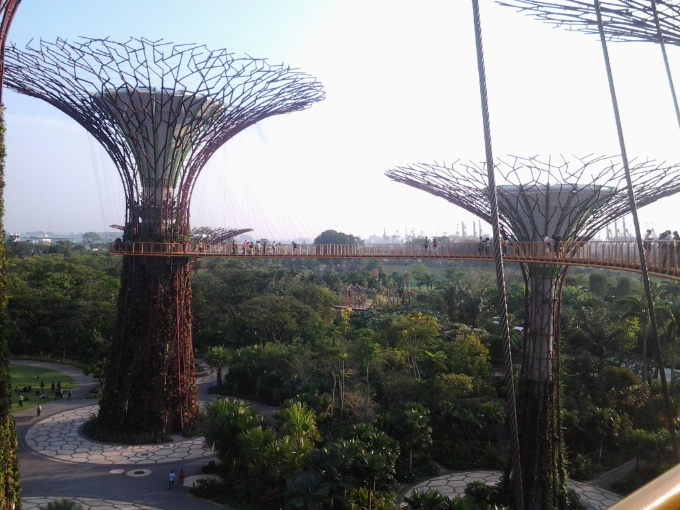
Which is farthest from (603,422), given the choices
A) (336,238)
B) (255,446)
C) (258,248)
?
(336,238)

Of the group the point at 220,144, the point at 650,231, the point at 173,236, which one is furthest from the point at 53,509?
the point at 650,231

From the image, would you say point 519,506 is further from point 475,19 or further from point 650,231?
point 650,231

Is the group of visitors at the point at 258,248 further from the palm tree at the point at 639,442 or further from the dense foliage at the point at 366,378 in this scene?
the palm tree at the point at 639,442

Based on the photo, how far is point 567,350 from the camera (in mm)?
25812

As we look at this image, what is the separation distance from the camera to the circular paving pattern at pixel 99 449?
16625mm

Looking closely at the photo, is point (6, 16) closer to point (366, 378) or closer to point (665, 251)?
point (665, 251)

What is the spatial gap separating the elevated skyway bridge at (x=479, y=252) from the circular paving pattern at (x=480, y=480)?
643 centimetres

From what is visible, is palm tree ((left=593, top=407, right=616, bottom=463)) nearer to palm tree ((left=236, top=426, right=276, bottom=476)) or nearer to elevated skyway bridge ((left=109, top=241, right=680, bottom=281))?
elevated skyway bridge ((left=109, top=241, right=680, bottom=281))

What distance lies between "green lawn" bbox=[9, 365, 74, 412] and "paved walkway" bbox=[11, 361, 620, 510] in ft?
10.8

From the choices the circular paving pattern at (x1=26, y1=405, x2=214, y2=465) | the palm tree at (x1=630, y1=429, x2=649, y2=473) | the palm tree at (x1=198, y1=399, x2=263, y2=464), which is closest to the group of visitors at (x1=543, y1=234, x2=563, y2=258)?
the palm tree at (x1=630, y1=429, x2=649, y2=473)

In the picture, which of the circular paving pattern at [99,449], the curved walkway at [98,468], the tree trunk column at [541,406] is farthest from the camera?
the circular paving pattern at [99,449]

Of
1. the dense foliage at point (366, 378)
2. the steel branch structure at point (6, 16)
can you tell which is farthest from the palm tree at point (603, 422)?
the steel branch structure at point (6, 16)

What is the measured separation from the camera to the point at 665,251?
887cm

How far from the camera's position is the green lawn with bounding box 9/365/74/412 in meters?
23.0
